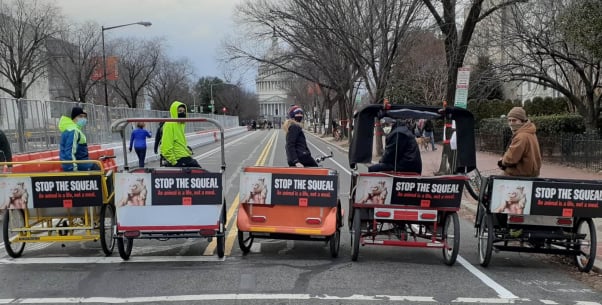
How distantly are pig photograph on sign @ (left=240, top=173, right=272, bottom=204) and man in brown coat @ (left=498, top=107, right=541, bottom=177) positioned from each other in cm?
318

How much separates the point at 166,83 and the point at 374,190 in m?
69.4

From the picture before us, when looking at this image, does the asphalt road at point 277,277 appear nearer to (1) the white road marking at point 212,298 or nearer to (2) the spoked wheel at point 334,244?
(1) the white road marking at point 212,298

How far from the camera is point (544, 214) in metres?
6.41

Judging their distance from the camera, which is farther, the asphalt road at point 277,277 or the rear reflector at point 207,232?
the rear reflector at point 207,232

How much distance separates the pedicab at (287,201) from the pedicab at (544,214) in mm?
2021

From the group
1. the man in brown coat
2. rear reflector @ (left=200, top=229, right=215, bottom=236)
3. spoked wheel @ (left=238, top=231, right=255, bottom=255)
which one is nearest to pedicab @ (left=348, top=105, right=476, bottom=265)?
the man in brown coat

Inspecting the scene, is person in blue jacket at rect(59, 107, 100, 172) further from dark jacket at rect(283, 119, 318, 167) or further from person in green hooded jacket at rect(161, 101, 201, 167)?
dark jacket at rect(283, 119, 318, 167)

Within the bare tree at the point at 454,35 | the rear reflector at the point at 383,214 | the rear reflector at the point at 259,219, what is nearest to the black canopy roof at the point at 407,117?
the rear reflector at the point at 383,214

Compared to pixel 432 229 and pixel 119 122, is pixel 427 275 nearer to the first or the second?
pixel 432 229

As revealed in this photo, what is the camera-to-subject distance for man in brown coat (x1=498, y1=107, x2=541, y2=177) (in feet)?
21.7

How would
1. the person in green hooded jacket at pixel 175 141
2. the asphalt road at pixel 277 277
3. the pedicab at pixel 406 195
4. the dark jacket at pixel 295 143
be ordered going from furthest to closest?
1. the dark jacket at pixel 295 143
2. the person in green hooded jacket at pixel 175 141
3. the pedicab at pixel 406 195
4. the asphalt road at pixel 277 277

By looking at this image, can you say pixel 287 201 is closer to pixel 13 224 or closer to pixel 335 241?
pixel 335 241

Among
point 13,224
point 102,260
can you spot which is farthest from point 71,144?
point 102,260

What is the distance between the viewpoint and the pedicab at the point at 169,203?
257 inches
